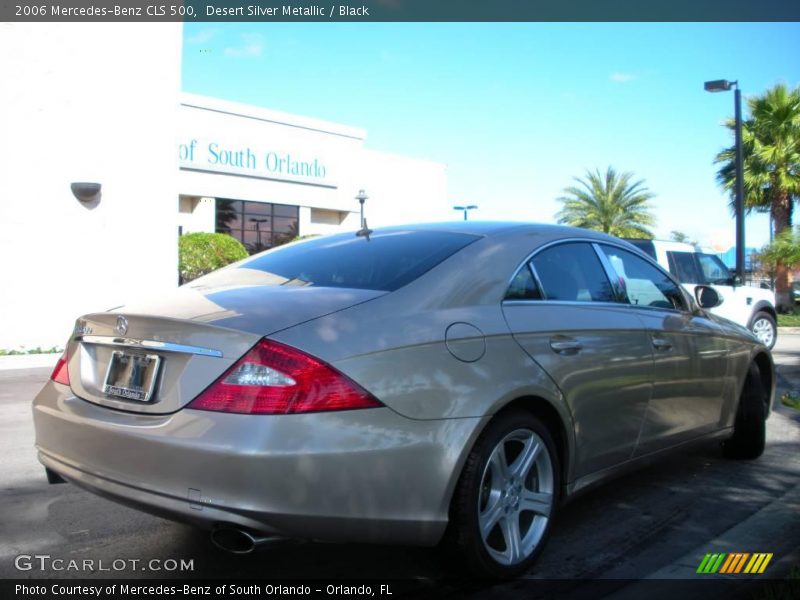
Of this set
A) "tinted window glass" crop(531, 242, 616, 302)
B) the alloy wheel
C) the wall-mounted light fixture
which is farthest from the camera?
the wall-mounted light fixture

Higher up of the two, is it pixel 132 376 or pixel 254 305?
pixel 254 305

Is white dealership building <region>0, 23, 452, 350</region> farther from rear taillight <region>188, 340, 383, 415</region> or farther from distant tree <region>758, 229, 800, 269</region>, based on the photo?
distant tree <region>758, 229, 800, 269</region>

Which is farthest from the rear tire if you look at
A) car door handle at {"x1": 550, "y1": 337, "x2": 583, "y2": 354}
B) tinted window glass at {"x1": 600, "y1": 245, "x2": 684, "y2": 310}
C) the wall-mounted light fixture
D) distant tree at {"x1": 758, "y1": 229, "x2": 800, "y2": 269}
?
Result: distant tree at {"x1": 758, "y1": 229, "x2": 800, "y2": 269}

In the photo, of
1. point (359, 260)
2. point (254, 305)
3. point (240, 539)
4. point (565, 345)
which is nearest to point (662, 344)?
point (565, 345)

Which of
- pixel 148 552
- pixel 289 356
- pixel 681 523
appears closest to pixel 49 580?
pixel 148 552

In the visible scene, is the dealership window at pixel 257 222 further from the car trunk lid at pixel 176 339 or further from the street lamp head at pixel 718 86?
the car trunk lid at pixel 176 339

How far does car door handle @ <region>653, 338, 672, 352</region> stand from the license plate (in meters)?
2.64

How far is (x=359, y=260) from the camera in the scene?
3510 mm

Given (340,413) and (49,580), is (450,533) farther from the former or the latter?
(49,580)

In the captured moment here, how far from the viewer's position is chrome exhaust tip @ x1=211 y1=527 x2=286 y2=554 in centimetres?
249

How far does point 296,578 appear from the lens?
3.17 meters

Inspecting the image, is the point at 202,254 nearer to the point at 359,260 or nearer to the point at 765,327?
the point at 765,327

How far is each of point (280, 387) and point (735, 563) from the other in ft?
7.54

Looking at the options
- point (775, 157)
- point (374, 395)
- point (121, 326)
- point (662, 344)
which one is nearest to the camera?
point (374, 395)
